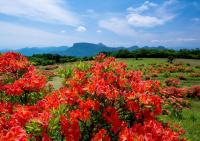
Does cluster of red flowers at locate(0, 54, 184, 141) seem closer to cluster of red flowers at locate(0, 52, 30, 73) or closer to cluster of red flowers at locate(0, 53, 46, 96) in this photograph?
cluster of red flowers at locate(0, 53, 46, 96)

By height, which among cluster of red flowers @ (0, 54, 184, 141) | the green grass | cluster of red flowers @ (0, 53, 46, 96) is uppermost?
cluster of red flowers @ (0, 53, 46, 96)

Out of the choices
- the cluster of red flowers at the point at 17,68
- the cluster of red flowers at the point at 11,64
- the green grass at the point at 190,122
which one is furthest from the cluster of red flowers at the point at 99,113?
the green grass at the point at 190,122

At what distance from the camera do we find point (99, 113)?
28.7 ft

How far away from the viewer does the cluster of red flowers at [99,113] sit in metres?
7.15

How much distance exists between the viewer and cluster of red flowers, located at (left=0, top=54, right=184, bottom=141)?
715cm

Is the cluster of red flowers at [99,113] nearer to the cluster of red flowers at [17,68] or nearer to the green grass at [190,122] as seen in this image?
the cluster of red flowers at [17,68]

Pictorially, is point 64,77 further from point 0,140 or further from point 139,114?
point 0,140

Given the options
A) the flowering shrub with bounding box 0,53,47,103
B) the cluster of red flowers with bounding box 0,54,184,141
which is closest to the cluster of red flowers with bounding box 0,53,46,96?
the flowering shrub with bounding box 0,53,47,103

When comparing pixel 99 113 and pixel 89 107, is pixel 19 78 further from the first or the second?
pixel 89 107

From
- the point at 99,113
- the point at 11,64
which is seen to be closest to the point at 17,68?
the point at 11,64

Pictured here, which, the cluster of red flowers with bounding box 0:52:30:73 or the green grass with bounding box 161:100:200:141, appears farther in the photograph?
the green grass with bounding box 161:100:200:141

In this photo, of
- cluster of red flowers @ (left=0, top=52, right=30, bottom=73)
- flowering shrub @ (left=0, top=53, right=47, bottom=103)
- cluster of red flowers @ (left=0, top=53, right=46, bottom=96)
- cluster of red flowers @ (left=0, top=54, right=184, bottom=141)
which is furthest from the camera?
cluster of red flowers @ (left=0, top=52, right=30, bottom=73)

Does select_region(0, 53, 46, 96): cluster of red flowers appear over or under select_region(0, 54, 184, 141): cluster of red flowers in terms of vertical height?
over

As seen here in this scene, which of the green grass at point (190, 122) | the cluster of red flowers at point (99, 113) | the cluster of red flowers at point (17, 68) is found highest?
the cluster of red flowers at point (17, 68)
